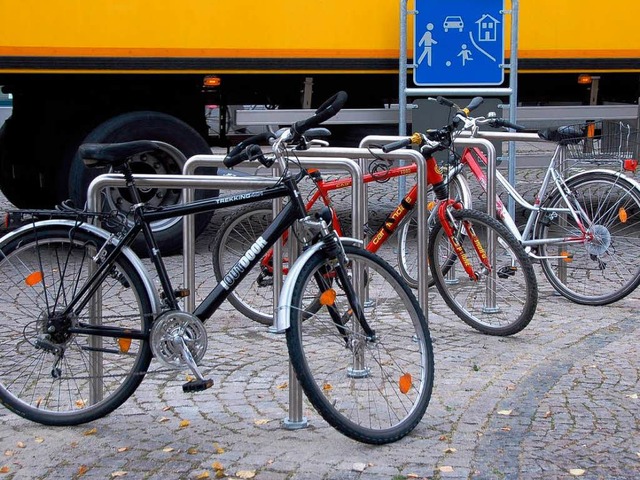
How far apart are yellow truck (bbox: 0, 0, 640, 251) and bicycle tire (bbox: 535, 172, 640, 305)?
268 centimetres

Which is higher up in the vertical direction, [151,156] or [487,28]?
[487,28]

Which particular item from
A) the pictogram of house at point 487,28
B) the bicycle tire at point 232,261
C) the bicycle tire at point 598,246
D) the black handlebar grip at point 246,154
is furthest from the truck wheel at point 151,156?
the black handlebar grip at point 246,154

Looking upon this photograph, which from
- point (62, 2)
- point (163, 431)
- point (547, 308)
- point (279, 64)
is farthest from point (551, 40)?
point (163, 431)

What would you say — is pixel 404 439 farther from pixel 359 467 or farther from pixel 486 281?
pixel 486 281

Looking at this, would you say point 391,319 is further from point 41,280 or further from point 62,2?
point 62,2

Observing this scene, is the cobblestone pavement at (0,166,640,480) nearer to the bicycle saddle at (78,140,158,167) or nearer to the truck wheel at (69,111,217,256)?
the bicycle saddle at (78,140,158,167)

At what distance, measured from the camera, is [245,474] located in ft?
14.4

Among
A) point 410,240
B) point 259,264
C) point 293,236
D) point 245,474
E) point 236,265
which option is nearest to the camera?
point 245,474

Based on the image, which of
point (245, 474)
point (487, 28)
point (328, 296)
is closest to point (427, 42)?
point (487, 28)

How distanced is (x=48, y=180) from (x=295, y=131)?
541cm

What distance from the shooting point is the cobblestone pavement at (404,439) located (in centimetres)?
446

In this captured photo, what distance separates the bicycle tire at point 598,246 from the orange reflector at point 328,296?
3.11 m

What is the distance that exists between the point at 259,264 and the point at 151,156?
2.46 meters

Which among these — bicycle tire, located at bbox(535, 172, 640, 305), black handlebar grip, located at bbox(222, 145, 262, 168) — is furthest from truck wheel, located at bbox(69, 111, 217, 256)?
black handlebar grip, located at bbox(222, 145, 262, 168)
